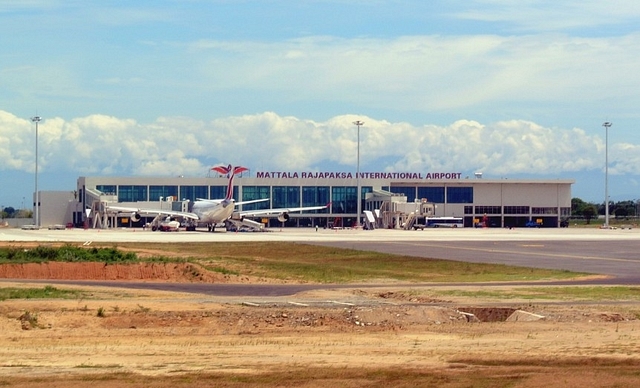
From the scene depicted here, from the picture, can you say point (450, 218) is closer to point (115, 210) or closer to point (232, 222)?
point (232, 222)

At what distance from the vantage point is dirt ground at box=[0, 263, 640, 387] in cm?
1802

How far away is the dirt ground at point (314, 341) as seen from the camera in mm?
18016

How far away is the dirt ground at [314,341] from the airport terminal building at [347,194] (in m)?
151

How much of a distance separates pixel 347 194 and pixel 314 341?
6618 inches

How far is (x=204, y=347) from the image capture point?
71.4 feet

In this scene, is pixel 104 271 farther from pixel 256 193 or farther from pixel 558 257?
pixel 256 193

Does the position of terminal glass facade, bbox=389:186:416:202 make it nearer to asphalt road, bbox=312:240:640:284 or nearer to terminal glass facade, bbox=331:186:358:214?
terminal glass facade, bbox=331:186:358:214

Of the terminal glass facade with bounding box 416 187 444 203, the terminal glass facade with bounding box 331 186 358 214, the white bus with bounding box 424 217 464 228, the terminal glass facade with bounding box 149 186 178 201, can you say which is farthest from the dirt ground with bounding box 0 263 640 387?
the terminal glass facade with bounding box 416 187 444 203

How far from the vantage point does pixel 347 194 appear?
190750 millimetres

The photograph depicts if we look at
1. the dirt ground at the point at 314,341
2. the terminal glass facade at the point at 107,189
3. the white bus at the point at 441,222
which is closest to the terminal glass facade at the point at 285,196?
the white bus at the point at 441,222

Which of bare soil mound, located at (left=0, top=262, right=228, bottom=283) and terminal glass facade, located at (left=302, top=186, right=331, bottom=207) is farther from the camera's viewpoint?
terminal glass facade, located at (left=302, top=186, right=331, bottom=207)

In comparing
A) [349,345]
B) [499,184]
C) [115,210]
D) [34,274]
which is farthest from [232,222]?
[349,345]

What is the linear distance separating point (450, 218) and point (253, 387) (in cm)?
16826

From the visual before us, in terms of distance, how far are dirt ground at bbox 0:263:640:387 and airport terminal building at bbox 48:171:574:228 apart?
151 m
